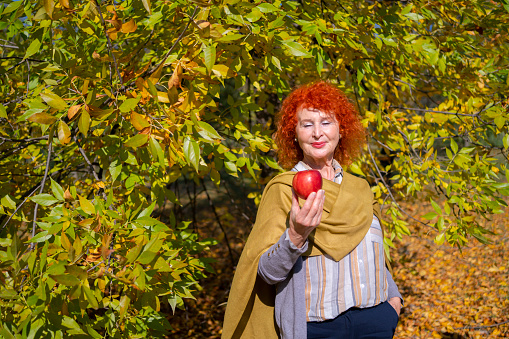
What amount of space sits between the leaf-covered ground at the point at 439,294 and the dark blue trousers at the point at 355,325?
8.38 feet

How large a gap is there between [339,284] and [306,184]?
447 millimetres

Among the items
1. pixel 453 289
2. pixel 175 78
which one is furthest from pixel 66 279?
pixel 453 289

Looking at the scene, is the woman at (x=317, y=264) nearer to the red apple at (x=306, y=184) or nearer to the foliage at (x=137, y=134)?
the red apple at (x=306, y=184)

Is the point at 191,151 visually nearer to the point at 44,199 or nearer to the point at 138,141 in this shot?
the point at 138,141

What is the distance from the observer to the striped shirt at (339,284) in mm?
1566

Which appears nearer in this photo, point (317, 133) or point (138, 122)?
point (138, 122)

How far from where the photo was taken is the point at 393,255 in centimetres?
687

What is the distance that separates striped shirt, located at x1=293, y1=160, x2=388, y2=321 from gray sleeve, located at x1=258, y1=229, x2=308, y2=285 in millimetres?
160

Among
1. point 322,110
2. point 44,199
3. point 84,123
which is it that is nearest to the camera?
point 84,123

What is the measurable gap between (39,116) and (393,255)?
→ 6551mm

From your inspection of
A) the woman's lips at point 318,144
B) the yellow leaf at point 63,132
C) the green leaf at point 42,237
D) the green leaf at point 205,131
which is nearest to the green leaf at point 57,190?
the green leaf at point 42,237

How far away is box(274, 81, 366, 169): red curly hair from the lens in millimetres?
1774

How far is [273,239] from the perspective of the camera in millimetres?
1573

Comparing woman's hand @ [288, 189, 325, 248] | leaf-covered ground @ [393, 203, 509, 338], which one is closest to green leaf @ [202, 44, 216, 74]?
woman's hand @ [288, 189, 325, 248]
